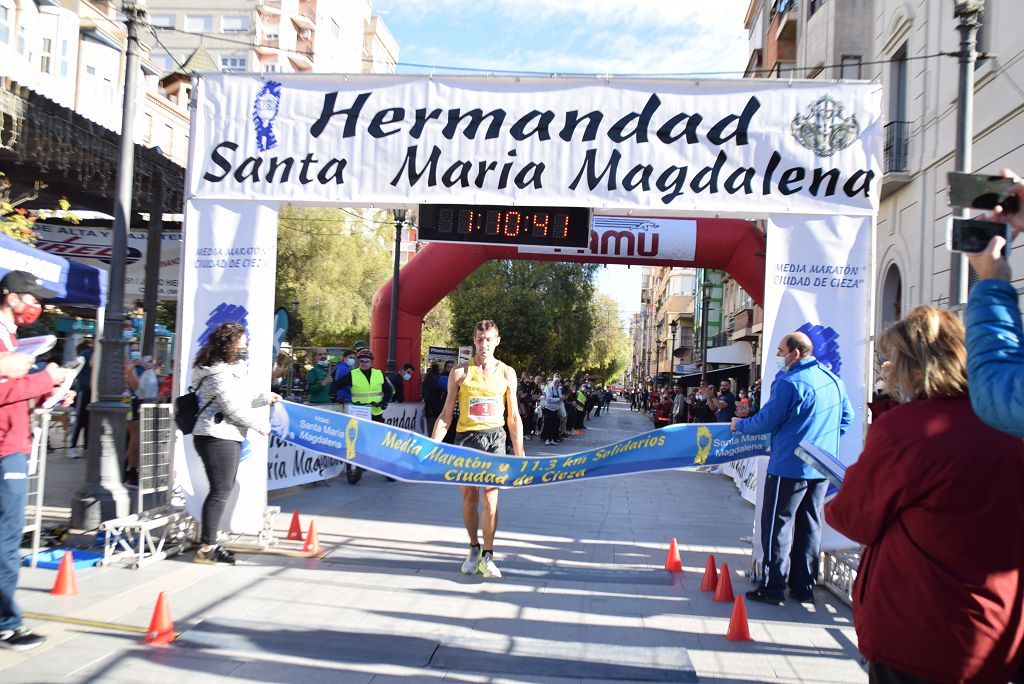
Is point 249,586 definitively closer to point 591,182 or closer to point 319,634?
point 319,634

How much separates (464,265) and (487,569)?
28.6ft

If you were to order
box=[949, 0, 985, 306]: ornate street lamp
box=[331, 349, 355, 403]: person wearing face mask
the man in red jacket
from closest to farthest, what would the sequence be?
the man in red jacket → box=[949, 0, 985, 306]: ornate street lamp → box=[331, 349, 355, 403]: person wearing face mask

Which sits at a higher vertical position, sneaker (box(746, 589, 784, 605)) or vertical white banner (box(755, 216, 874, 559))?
vertical white banner (box(755, 216, 874, 559))

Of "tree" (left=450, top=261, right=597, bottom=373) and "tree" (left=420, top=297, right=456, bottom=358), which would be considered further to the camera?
"tree" (left=420, top=297, right=456, bottom=358)

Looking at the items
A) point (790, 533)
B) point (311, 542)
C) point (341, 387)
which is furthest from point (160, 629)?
point (341, 387)

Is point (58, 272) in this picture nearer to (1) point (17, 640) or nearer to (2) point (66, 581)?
(2) point (66, 581)

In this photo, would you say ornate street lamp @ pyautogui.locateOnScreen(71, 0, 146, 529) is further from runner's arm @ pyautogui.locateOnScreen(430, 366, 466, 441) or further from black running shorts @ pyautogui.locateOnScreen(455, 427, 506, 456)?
black running shorts @ pyautogui.locateOnScreen(455, 427, 506, 456)

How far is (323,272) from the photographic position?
119 feet

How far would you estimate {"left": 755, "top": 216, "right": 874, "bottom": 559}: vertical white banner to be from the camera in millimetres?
6973

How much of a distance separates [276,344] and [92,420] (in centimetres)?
329

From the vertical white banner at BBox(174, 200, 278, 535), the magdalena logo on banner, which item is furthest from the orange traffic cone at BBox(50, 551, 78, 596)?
the magdalena logo on banner

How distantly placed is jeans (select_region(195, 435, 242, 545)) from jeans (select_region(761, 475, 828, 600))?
13.7 feet

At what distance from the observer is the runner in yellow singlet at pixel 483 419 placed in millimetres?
6750

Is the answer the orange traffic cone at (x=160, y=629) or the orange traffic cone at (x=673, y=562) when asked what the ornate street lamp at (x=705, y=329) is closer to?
the orange traffic cone at (x=673, y=562)
